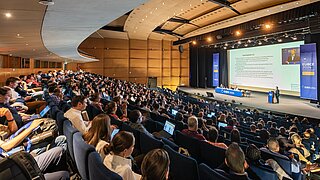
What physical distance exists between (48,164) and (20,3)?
2.13 metres

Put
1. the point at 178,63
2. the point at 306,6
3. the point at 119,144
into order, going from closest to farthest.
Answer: the point at 119,144 → the point at 306,6 → the point at 178,63

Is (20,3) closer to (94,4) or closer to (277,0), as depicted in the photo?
(94,4)

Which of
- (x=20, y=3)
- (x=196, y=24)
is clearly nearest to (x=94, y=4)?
(x=20, y=3)

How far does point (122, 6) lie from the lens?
3992 mm

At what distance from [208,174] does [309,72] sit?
45.8ft

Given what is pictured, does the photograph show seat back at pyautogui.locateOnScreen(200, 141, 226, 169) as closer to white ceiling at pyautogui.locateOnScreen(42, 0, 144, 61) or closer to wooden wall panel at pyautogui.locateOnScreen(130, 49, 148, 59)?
white ceiling at pyautogui.locateOnScreen(42, 0, 144, 61)

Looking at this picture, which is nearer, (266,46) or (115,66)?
(266,46)

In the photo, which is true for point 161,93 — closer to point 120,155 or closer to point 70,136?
point 70,136

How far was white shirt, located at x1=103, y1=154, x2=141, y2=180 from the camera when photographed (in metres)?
2.16

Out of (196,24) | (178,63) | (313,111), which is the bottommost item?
(313,111)

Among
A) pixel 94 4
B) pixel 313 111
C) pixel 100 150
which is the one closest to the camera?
pixel 100 150

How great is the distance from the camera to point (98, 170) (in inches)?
77.5

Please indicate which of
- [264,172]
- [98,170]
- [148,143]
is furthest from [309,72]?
[98,170]

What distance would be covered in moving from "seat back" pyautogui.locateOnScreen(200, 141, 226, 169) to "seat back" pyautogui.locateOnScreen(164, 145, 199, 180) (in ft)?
2.43
